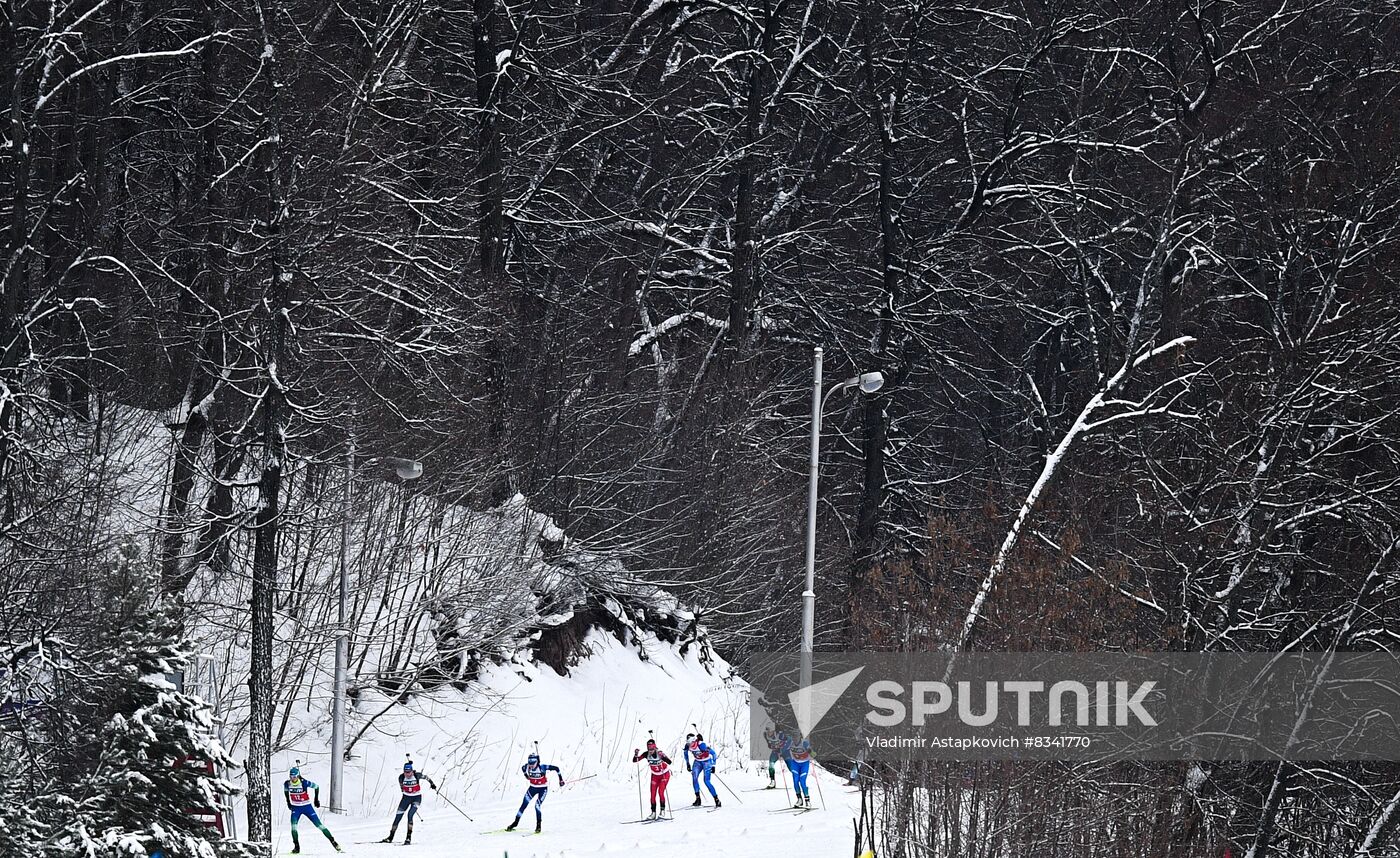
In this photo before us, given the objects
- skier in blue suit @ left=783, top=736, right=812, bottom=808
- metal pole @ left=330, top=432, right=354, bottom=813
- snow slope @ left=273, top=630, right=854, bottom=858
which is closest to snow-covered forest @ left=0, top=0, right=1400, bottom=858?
snow slope @ left=273, top=630, right=854, bottom=858

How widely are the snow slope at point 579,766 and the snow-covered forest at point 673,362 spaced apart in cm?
61

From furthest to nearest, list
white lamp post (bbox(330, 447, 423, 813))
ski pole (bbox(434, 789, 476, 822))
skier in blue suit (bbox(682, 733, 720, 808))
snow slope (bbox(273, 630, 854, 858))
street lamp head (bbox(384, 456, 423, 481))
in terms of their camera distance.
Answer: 1. white lamp post (bbox(330, 447, 423, 813))
2. ski pole (bbox(434, 789, 476, 822))
3. street lamp head (bbox(384, 456, 423, 481))
4. skier in blue suit (bbox(682, 733, 720, 808))
5. snow slope (bbox(273, 630, 854, 858))

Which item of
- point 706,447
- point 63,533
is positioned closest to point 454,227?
point 706,447

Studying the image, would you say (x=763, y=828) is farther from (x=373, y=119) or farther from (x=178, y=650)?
(x=373, y=119)

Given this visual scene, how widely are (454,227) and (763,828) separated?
15109 millimetres

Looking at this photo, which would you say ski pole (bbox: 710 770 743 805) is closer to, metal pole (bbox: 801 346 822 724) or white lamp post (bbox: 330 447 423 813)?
metal pole (bbox: 801 346 822 724)

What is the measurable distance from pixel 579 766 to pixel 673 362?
1234cm

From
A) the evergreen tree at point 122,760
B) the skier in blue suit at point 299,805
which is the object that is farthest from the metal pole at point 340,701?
the evergreen tree at point 122,760

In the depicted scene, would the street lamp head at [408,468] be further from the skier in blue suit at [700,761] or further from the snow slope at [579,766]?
the skier in blue suit at [700,761]

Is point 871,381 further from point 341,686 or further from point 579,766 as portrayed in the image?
point 341,686

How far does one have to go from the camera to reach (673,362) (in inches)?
1422

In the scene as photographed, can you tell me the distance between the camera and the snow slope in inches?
752

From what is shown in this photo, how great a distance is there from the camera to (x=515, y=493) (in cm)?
2967

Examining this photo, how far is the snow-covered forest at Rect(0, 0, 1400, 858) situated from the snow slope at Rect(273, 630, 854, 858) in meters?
0.61
